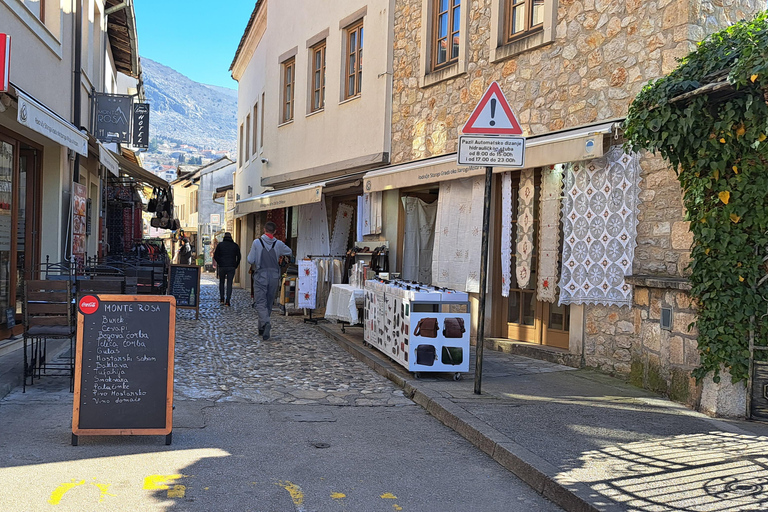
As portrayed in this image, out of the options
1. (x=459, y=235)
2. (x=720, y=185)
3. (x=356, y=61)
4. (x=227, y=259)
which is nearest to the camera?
(x=720, y=185)

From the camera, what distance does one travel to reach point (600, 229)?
8.22 m

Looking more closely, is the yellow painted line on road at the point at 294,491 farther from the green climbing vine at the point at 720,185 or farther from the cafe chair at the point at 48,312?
the green climbing vine at the point at 720,185

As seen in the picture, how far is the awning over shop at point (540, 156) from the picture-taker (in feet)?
25.7

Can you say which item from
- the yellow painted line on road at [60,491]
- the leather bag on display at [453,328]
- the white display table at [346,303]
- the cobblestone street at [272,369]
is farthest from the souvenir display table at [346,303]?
the yellow painted line on road at [60,491]

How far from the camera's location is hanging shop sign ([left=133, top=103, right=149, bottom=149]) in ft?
52.3

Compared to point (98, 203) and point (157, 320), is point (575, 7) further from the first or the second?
point (98, 203)

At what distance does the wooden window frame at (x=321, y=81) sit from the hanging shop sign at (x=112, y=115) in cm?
444

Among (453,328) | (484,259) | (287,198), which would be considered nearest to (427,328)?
(453,328)

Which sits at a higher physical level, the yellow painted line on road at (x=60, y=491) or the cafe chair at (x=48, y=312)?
the cafe chair at (x=48, y=312)

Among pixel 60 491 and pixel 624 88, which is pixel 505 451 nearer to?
pixel 60 491

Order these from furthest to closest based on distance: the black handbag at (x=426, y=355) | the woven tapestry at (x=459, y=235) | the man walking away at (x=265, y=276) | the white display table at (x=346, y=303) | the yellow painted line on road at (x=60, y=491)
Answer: the man walking away at (x=265, y=276)
the white display table at (x=346, y=303)
the woven tapestry at (x=459, y=235)
the black handbag at (x=426, y=355)
the yellow painted line on road at (x=60, y=491)

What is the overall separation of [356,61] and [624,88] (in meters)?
7.80

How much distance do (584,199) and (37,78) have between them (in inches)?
276

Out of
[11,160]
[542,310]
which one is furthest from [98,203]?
[542,310]
